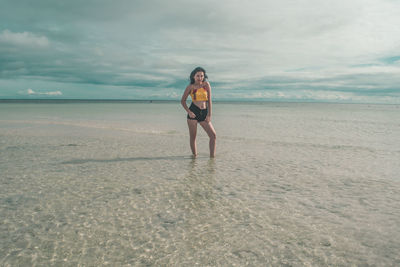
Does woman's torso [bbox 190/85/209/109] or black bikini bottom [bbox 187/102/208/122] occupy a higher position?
woman's torso [bbox 190/85/209/109]

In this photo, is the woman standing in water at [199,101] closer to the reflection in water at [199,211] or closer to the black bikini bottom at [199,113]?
the black bikini bottom at [199,113]

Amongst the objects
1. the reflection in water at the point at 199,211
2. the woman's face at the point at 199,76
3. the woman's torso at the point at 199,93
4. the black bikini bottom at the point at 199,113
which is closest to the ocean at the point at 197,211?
the reflection in water at the point at 199,211

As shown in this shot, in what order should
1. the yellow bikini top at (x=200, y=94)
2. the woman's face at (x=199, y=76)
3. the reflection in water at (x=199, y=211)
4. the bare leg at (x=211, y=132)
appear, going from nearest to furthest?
the reflection in water at (x=199, y=211), the woman's face at (x=199, y=76), the yellow bikini top at (x=200, y=94), the bare leg at (x=211, y=132)

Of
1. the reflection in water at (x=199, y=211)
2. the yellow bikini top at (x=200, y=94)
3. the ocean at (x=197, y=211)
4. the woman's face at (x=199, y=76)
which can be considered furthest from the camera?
the yellow bikini top at (x=200, y=94)

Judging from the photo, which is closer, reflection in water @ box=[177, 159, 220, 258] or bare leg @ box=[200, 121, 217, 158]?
reflection in water @ box=[177, 159, 220, 258]

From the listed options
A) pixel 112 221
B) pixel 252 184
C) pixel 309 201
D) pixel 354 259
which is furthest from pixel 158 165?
pixel 354 259

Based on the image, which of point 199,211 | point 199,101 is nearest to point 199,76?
point 199,101

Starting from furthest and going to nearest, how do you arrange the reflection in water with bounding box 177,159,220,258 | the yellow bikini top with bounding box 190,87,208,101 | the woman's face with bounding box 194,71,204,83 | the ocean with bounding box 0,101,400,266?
the yellow bikini top with bounding box 190,87,208,101 → the woman's face with bounding box 194,71,204,83 → the reflection in water with bounding box 177,159,220,258 → the ocean with bounding box 0,101,400,266

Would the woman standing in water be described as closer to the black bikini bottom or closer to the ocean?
the black bikini bottom

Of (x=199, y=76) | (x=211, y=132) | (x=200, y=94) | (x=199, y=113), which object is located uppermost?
(x=199, y=76)

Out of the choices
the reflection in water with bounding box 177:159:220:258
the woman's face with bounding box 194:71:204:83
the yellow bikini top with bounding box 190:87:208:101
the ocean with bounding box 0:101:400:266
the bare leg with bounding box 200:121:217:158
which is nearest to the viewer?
the ocean with bounding box 0:101:400:266

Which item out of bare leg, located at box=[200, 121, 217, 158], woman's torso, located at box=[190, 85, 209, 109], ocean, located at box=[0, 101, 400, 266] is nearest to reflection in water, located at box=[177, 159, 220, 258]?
ocean, located at box=[0, 101, 400, 266]

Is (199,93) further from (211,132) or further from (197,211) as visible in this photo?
(197,211)

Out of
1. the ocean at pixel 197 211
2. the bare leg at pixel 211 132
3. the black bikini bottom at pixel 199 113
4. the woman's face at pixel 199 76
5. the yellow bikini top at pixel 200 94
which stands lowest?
the ocean at pixel 197 211
